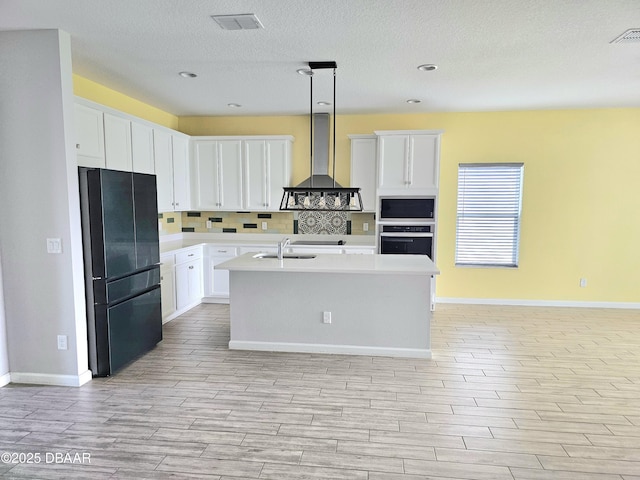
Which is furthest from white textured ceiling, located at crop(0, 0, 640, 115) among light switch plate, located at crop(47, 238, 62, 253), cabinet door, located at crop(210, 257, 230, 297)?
cabinet door, located at crop(210, 257, 230, 297)

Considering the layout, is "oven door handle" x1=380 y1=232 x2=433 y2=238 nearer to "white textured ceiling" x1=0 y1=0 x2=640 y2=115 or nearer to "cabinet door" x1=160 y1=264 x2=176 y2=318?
"white textured ceiling" x1=0 y1=0 x2=640 y2=115

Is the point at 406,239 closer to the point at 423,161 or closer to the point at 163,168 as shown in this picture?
the point at 423,161

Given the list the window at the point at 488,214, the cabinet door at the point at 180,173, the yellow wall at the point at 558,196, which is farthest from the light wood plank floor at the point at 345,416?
the cabinet door at the point at 180,173

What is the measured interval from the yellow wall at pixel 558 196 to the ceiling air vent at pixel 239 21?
127 inches

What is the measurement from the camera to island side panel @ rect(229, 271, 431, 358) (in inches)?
149

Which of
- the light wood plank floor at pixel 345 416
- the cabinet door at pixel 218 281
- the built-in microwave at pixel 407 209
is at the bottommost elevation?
the light wood plank floor at pixel 345 416

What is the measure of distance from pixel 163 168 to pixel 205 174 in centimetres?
77

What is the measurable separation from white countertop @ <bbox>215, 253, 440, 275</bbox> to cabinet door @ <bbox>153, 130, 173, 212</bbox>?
5.56ft

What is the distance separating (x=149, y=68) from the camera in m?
3.76

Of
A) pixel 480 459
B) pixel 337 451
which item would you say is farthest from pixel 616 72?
pixel 337 451

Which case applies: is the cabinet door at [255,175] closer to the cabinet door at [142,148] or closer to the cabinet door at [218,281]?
the cabinet door at [218,281]

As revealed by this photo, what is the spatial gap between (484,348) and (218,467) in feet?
9.46

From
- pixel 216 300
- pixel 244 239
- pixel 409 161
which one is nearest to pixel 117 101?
pixel 244 239

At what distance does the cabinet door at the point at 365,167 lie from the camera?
5.58 m
